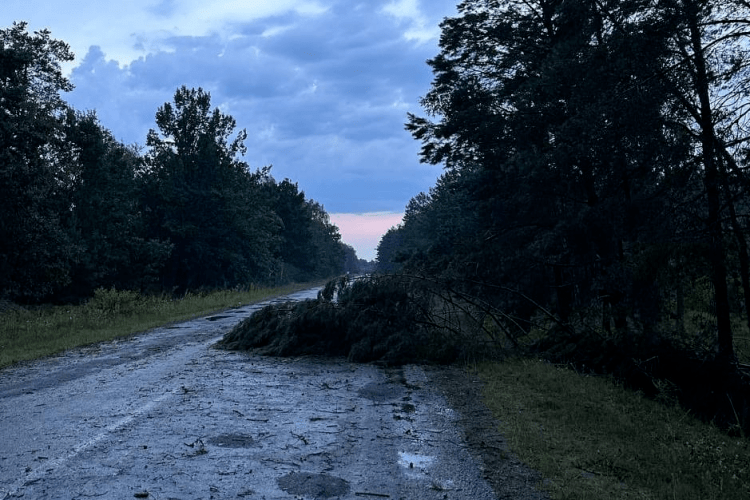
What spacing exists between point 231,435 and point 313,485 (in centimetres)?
185

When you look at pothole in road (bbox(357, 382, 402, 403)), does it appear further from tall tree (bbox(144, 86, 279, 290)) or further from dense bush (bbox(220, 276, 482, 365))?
tall tree (bbox(144, 86, 279, 290))

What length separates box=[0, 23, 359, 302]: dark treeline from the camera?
2553cm

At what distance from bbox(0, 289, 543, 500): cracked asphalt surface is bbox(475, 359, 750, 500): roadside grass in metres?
0.53

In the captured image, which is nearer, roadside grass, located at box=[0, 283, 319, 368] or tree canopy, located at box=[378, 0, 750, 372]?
tree canopy, located at box=[378, 0, 750, 372]

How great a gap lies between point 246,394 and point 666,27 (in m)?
10.5

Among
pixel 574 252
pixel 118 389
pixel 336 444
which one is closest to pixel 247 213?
pixel 574 252

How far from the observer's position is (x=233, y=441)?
6.15m

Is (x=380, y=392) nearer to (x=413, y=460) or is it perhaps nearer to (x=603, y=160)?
(x=413, y=460)

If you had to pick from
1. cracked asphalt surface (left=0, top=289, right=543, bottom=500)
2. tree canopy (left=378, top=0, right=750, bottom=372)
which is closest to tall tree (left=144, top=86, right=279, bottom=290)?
tree canopy (left=378, top=0, right=750, bottom=372)

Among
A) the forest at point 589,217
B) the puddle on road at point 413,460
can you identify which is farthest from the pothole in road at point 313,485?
the forest at point 589,217

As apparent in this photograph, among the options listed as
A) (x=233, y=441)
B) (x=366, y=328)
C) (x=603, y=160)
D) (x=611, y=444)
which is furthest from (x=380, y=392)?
(x=603, y=160)

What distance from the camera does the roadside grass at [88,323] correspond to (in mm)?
14477

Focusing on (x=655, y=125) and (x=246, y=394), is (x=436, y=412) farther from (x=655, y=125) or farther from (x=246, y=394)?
(x=655, y=125)

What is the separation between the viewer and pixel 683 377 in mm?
10859
